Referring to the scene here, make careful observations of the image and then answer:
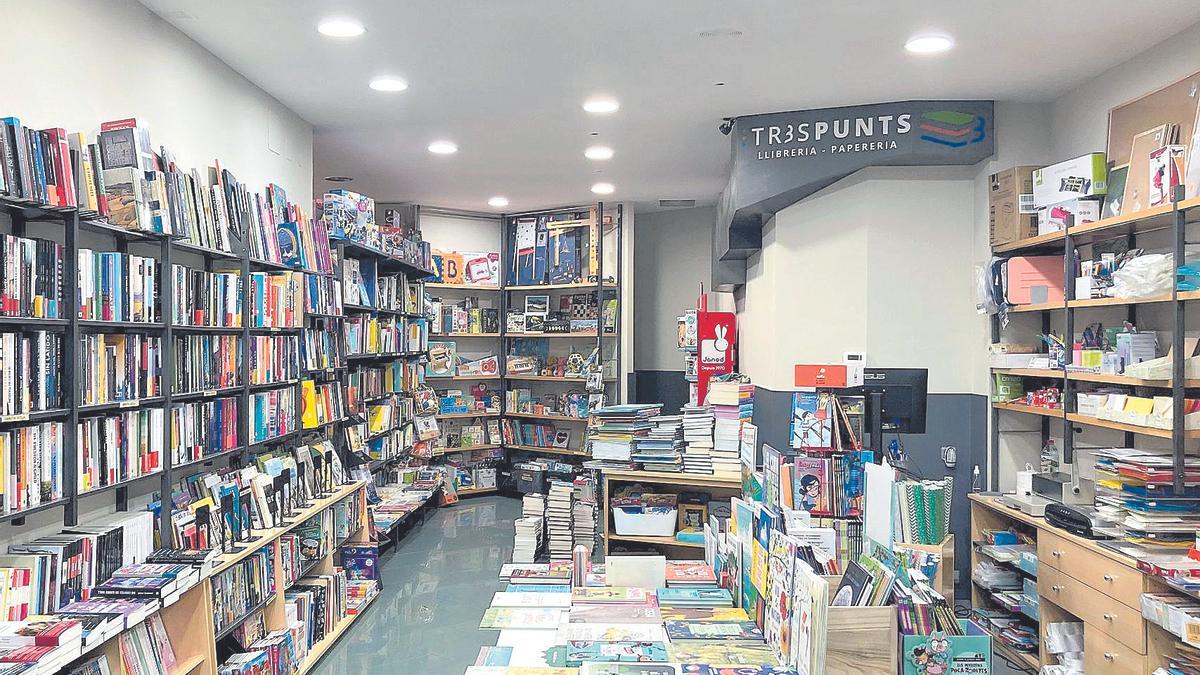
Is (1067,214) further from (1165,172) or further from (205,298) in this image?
(205,298)

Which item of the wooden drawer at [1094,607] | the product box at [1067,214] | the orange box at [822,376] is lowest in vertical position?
the wooden drawer at [1094,607]

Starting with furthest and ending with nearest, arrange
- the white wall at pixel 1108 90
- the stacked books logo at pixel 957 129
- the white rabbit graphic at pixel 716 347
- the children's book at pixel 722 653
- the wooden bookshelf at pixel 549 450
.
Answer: the wooden bookshelf at pixel 549 450 → the white rabbit graphic at pixel 716 347 → the stacked books logo at pixel 957 129 → the white wall at pixel 1108 90 → the children's book at pixel 722 653

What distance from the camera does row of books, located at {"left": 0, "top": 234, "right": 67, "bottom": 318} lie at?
2.55 metres

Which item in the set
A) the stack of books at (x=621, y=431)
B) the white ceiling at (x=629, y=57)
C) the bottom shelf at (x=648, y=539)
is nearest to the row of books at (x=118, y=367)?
the white ceiling at (x=629, y=57)

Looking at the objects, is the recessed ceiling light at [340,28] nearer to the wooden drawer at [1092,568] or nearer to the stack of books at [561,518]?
the wooden drawer at [1092,568]

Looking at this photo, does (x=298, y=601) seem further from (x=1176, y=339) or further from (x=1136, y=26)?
(x=1136, y=26)

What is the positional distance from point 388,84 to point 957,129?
319cm

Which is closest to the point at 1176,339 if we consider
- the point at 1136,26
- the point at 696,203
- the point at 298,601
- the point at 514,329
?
the point at 1136,26

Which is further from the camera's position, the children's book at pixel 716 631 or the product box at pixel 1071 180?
the product box at pixel 1071 180

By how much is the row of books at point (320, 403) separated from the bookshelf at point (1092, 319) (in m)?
3.90

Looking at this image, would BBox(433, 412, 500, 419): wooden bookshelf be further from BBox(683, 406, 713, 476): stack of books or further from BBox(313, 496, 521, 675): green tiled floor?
BBox(683, 406, 713, 476): stack of books

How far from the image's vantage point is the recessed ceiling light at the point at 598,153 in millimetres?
6301

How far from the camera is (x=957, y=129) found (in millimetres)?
4934

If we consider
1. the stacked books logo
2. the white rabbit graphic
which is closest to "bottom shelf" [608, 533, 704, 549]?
the stacked books logo
